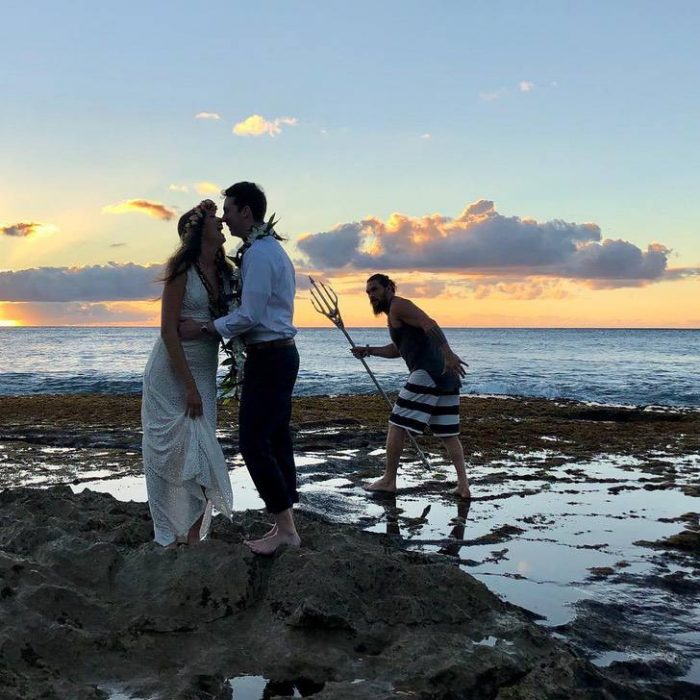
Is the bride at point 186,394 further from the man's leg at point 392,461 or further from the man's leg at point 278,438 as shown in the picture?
the man's leg at point 392,461

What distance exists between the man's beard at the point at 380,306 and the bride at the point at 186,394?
3012 mm

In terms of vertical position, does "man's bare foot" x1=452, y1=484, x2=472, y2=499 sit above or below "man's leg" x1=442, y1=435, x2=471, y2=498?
below

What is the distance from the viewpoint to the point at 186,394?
4402 millimetres

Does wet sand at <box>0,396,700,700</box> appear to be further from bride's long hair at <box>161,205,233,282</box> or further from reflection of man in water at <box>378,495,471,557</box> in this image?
bride's long hair at <box>161,205,233,282</box>

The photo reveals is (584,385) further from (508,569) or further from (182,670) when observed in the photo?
(182,670)

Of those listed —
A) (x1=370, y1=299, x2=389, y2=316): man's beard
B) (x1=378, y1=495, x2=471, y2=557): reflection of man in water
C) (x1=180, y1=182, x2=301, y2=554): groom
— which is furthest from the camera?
(x1=370, y1=299, x2=389, y2=316): man's beard

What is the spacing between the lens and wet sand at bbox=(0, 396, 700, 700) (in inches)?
160

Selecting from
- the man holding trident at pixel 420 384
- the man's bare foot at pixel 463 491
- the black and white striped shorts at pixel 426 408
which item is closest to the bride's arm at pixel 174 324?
the man holding trident at pixel 420 384

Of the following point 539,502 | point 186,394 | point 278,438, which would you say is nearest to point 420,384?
point 539,502

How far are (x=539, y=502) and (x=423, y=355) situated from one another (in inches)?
69.2

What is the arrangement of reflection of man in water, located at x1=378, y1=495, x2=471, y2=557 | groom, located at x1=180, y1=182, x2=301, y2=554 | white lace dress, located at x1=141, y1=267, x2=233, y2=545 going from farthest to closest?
reflection of man in water, located at x1=378, y1=495, x2=471, y2=557 → white lace dress, located at x1=141, y1=267, x2=233, y2=545 → groom, located at x1=180, y1=182, x2=301, y2=554

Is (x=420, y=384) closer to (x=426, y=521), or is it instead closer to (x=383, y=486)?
(x=383, y=486)

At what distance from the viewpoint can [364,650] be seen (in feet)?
11.3

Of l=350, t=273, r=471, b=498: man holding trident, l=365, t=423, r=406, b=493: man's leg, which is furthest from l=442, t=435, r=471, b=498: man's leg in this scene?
l=365, t=423, r=406, b=493: man's leg
